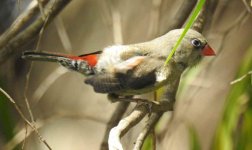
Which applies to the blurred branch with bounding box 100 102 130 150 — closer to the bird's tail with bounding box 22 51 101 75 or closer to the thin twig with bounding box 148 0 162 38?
the bird's tail with bounding box 22 51 101 75

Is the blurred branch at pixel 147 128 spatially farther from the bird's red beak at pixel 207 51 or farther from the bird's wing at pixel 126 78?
the bird's red beak at pixel 207 51

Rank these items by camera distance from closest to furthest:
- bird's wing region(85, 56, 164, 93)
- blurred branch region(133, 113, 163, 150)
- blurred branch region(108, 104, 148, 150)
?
blurred branch region(108, 104, 148, 150) < blurred branch region(133, 113, 163, 150) < bird's wing region(85, 56, 164, 93)

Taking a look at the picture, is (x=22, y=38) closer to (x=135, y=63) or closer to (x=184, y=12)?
(x=135, y=63)

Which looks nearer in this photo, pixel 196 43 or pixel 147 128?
pixel 147 128

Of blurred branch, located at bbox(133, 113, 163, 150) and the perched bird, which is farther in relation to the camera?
the perched bird

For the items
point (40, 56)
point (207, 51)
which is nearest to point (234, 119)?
point (207, 51)

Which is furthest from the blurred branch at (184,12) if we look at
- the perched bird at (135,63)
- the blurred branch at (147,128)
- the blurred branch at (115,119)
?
the blurred branch at (147,128)

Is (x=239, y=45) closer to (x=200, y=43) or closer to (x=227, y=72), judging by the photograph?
(x=227, y=72)

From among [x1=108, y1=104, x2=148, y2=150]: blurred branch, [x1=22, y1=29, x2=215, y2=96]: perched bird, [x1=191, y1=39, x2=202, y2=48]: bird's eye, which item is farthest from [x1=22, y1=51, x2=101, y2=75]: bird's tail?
[x1=191, y1=39, x2=202, y2=48]: bird's eye
